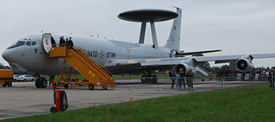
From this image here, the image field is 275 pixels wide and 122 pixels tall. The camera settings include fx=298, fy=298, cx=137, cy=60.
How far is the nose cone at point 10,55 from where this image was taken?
20609 millimetres

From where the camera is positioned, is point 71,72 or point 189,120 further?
point 71,72

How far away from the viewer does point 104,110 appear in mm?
9203

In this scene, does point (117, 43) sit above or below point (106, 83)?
above

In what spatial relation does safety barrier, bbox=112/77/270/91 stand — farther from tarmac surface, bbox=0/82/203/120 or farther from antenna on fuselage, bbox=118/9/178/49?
antenna on fuselage, bbox=118/9/178/49

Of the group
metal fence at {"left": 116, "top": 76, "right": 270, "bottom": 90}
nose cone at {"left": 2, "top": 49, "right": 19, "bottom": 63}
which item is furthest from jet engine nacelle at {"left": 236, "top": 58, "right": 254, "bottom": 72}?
nose cone at {"left": 2, "top": 49, "right": 19, "bottom": 63}

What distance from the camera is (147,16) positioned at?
4500cm

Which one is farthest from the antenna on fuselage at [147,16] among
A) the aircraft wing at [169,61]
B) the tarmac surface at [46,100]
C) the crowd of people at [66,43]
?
the tarmac surface at [46,100]

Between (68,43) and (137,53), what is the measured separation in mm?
13180

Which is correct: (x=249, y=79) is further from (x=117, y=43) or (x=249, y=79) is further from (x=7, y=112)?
(x=7, y=112)

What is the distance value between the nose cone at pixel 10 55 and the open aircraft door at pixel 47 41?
2.05m

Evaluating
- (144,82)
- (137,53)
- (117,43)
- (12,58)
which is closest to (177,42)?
(137,53)

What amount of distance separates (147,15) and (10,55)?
2678 centimetres

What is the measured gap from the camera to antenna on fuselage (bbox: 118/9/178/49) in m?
43.0

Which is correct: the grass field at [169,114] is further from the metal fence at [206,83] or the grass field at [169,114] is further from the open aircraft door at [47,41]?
the open aircraft door at [47,41]
